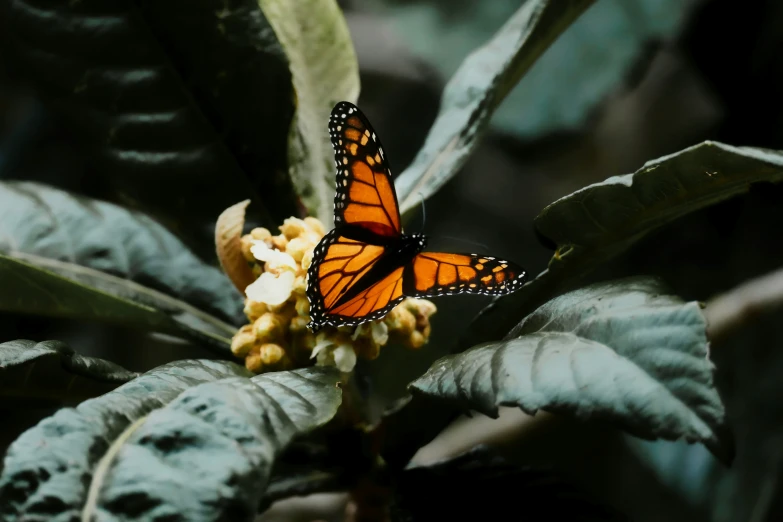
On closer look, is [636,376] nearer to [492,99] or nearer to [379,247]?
[379,247]

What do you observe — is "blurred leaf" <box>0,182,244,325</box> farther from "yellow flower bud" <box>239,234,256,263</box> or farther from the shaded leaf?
the shaded leaf

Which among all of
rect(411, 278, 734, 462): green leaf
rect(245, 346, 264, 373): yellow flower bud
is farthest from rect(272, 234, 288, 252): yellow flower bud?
rect(411, 278, 734, 462): green leaf

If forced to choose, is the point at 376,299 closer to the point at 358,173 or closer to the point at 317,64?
the point at 358,173

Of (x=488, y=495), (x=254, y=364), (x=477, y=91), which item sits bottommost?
(x=488, y=495)

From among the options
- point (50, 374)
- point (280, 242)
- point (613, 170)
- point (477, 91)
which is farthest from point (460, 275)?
point (613, 170)

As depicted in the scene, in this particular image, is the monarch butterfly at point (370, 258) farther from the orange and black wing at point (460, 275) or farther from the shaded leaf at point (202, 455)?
the shaded leaf at point (202, 455)

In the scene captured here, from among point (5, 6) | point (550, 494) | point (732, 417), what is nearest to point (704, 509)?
point (732, 417)
